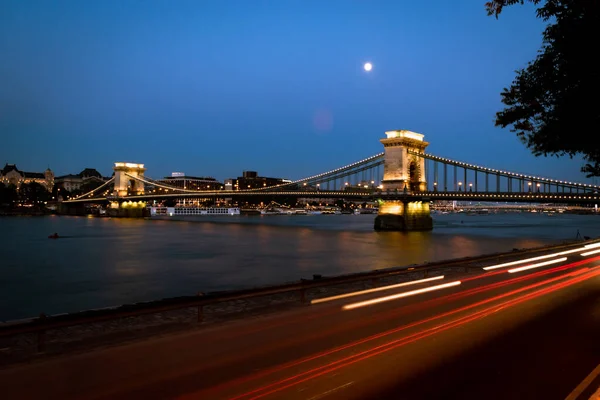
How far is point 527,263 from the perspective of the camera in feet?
73.7

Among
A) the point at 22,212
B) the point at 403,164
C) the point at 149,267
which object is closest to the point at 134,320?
the point at 149,267

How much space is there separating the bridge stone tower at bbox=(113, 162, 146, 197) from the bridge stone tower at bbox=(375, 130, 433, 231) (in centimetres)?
9286

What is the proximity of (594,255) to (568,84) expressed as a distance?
2275 cm

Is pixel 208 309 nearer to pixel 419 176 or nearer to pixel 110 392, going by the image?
pixel 110 392

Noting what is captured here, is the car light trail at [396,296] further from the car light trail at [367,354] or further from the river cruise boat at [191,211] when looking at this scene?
the river cruise boat at [191,211]

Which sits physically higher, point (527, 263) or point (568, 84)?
point (568, 84)

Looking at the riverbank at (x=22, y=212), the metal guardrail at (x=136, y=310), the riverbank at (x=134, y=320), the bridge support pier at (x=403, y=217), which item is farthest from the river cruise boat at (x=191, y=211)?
the metal guardrail at (x=136, y=310)


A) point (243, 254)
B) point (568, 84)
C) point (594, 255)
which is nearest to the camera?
point (568, 84)

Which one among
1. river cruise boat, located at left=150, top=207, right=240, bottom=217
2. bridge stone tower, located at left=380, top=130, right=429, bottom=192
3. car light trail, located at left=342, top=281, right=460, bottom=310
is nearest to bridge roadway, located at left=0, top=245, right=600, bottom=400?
car light trail, located at left=342, top=281, right=460, bottom=310

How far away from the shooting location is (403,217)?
74.5 meters

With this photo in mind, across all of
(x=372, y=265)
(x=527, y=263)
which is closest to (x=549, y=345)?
(x=527, y=263)

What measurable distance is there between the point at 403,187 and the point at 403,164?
4.11 m

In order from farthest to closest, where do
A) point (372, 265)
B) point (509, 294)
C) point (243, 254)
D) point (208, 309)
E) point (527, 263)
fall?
point (243, 254), point (372, 265), point (527, 263), point (509, 294), point (208, 309)

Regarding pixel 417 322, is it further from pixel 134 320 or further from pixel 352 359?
pixel 134 320
